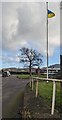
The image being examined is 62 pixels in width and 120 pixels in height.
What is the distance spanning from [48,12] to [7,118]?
2960 centimetres

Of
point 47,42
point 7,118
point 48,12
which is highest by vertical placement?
point 48,12

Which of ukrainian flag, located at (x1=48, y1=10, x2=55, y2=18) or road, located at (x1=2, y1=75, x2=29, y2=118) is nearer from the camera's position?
road, located at (x1=2, y1=75, x2=29, y2=118)

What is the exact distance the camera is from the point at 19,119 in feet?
29.2

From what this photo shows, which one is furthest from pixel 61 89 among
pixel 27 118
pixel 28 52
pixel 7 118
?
pixel 28 52

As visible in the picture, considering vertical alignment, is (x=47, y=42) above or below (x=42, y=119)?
above

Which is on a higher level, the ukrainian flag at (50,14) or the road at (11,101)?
the ukrainian flag at (50,14)

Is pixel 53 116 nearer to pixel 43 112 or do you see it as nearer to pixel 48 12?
pixel 43 112

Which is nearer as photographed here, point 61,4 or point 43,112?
point 43,112

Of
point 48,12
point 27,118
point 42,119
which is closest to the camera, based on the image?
point 42,119

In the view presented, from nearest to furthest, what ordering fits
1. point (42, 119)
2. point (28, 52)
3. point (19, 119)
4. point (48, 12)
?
point (42, 119) < point (19, 119) < point (48, 12) < point (28, 52)

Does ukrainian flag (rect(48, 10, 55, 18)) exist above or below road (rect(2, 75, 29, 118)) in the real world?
above

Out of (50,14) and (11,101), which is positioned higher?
(50,14)

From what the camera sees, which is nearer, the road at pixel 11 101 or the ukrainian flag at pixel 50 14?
the road at pixel 11 101

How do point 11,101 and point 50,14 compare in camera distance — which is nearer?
point 11,101
